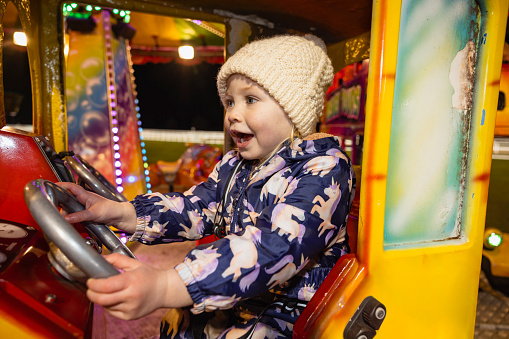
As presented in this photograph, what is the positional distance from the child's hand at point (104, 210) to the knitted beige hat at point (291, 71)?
0.50m

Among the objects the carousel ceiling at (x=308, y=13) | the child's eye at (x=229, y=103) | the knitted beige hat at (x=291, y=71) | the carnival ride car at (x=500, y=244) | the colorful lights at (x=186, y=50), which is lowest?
the carnival ride car at (x=500, y=244)

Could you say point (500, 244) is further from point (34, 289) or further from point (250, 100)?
point (34, 289)

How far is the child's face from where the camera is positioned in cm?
98

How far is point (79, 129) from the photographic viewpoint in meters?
2.57

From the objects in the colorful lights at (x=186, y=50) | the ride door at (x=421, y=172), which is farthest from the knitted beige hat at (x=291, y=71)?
the colorful lights at (x=186, y=50)

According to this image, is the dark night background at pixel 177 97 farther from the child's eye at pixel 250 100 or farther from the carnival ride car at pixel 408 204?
the carnival ride car at pixel 408 204

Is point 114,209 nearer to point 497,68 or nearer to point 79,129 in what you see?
point 497,68

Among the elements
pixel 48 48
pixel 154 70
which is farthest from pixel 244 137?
pixel 154 70

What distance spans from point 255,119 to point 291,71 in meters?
0.17

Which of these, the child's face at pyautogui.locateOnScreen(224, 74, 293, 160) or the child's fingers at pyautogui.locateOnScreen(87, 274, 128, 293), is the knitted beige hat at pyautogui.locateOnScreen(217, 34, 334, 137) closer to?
the child's face at pyautogui.locateOnScreen(224, 74, 293, 160)

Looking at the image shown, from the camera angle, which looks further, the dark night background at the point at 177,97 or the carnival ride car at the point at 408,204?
the dark night background at the point at 177,97

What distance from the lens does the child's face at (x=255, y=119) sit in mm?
978

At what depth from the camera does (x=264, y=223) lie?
2.47ft

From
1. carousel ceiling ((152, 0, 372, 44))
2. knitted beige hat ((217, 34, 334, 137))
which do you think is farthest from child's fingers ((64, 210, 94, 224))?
carousel ceiling ((152, 0, 372, 44))
